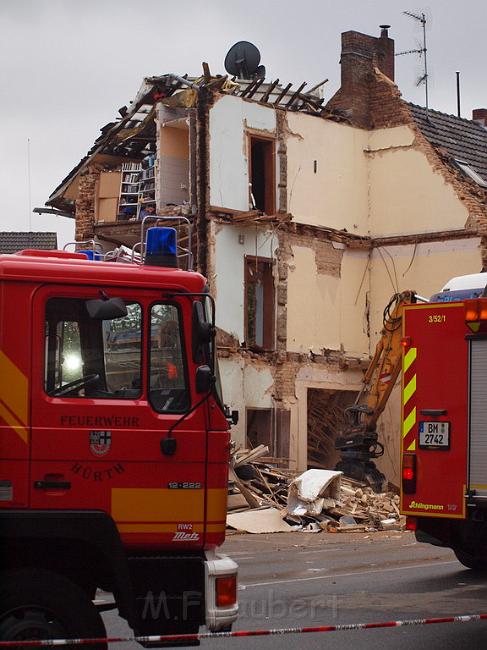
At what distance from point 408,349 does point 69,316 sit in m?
4.56

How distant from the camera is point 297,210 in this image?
1235 inches

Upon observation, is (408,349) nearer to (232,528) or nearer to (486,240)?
(232,528)

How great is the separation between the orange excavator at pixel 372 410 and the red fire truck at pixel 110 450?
55.2 feet

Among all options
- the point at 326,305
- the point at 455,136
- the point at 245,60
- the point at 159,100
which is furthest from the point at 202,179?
the point at 455,136

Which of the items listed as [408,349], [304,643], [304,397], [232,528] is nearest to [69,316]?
[304,643]

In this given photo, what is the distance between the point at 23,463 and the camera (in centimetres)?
740

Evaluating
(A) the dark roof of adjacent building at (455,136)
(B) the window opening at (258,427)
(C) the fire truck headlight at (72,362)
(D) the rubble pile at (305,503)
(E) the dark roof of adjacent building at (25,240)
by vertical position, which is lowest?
(D) the rubble pile at (305,503)

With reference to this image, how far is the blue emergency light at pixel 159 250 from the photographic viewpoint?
814 cm

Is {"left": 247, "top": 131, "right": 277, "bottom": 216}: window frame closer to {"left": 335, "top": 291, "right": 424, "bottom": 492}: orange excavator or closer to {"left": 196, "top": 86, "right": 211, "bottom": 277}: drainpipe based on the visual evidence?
{"left": 196, "top": 86, "right": 211, "bottom": 277}: drainpipe

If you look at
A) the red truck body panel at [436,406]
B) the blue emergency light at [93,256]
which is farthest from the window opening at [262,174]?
the blue emergency light at [93,256]

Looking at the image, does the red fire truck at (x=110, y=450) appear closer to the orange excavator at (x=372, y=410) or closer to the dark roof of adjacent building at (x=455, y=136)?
the orange excavator at (x=372, y=410)

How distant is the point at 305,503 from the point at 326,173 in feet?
39.2

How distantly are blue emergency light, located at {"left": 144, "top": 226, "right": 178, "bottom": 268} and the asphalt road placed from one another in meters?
3.12

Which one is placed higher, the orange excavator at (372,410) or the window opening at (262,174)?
the window opening at (262,174)
